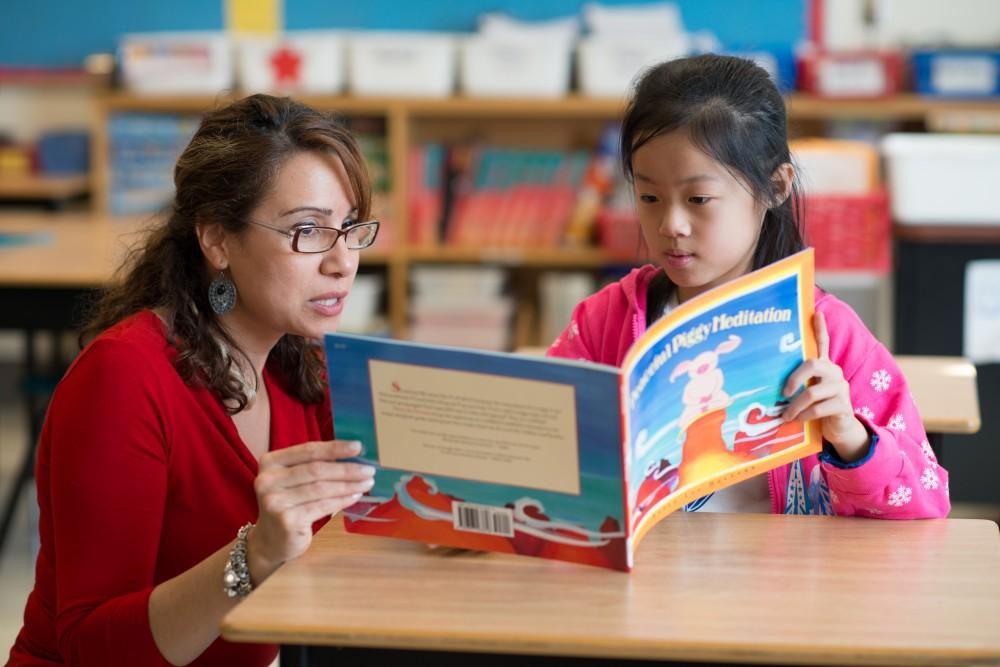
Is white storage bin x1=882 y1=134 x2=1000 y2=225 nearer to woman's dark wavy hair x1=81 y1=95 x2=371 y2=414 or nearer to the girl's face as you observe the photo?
the girl's face

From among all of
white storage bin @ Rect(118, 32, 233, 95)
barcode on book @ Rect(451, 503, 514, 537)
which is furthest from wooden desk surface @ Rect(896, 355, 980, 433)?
white storage bin @ Rect(118, 32, 233, 95)

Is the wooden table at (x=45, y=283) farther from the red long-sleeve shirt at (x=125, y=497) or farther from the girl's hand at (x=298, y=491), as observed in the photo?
the girl's hand at (x=298, y=491)

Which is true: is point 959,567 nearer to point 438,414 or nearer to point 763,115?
point 438,414

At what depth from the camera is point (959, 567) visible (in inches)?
48.7

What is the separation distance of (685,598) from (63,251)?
2.67 m

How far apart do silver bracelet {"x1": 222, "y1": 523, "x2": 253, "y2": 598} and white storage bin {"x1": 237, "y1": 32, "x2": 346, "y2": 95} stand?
3166 mm

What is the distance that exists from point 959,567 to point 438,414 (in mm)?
530

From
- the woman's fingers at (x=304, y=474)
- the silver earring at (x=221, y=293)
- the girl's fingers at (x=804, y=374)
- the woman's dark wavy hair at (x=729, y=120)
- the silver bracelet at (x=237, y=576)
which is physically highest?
the woman's dark wavy hair at (x=729, y=120)

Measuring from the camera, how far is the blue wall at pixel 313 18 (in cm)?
448

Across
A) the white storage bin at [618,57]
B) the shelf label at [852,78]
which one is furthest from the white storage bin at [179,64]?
the shelf label at [852,78]

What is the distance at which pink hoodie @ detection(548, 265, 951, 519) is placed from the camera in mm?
1371

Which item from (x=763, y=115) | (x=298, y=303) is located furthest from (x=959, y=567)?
(x=298, y=303)

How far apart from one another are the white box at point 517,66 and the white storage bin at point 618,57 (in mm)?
84

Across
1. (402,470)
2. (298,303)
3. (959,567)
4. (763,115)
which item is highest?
(763,115)
